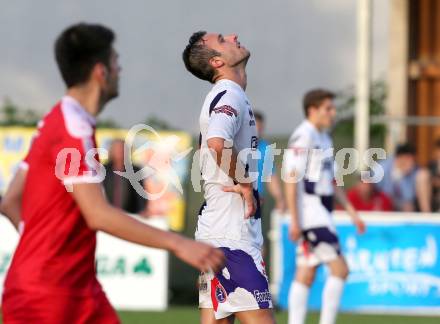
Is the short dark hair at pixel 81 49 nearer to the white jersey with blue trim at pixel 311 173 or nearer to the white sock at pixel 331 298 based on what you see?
the white jersey with blue trim at pixel 311 173

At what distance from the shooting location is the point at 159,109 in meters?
17.3

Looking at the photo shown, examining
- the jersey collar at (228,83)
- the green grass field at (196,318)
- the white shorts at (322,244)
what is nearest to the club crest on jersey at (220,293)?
the jersey collar at (228,83)

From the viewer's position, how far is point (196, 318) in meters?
12.9

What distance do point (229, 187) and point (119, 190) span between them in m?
8.66

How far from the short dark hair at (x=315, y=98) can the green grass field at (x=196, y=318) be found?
2872mm

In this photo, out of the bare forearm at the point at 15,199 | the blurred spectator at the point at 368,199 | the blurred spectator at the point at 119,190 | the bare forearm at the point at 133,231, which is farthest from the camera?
the blurred spectator at the point at 368,199

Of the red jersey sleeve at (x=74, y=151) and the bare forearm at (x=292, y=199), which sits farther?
the bare forearm at (x=292, y=199)

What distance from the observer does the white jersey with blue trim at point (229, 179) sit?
6.11 meters

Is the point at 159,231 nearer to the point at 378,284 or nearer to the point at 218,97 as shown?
the point at 218,97

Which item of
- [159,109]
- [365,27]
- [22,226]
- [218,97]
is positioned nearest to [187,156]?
[159,109]

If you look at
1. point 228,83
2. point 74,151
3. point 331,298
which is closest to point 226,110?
point 228,83

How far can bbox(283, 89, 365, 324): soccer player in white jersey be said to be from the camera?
32.0 feet

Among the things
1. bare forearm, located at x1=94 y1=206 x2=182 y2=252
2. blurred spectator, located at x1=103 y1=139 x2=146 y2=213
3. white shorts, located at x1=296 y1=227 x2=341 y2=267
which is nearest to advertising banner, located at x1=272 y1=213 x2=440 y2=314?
blurred spectator, located at x1=103 y1=139 x2=146 y2=213

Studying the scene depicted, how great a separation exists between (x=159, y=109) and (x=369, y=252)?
457 cm
